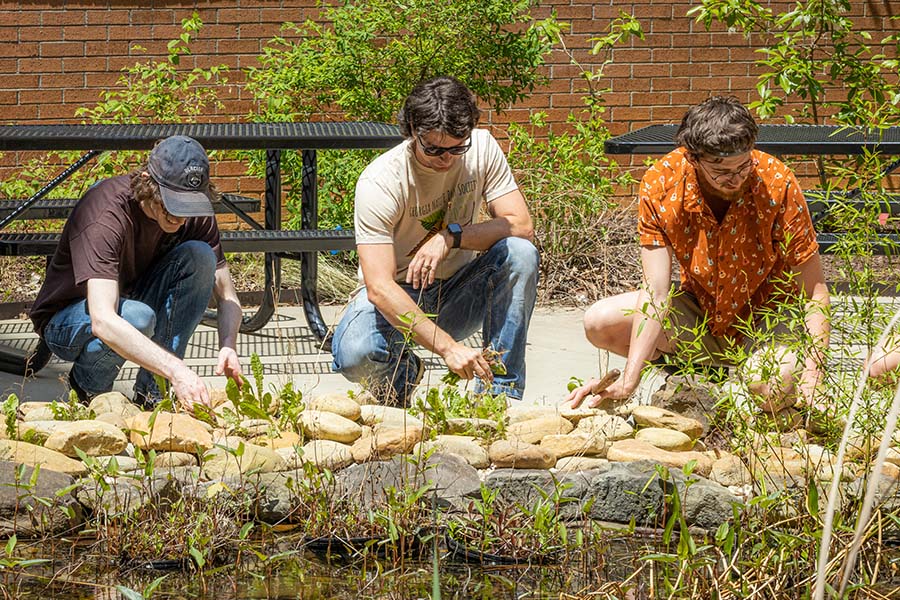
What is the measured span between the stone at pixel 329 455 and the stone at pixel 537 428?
486 millimetres

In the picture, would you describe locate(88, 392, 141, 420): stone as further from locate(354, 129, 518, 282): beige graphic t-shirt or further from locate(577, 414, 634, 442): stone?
locate(577, 414, 634, 442): stone

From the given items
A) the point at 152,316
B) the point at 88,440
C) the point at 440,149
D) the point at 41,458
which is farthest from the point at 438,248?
the point at 41,458

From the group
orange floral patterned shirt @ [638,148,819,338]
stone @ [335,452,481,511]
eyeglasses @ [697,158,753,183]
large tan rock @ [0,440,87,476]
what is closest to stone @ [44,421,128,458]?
large tan rock @ [0,440,87,476]

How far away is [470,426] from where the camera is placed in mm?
3273

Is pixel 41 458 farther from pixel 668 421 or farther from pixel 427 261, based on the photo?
pixel 668 421

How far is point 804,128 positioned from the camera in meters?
6.23

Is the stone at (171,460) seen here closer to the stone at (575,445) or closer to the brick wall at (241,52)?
the stone at (575,445)

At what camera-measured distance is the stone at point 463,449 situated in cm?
304

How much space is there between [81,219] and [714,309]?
2.03 metres

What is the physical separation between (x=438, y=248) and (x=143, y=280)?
1035mm

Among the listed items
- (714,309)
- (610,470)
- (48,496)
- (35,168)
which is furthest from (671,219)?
(35,168)

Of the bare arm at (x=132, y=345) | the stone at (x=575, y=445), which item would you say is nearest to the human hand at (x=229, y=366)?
the bare arm at (x=132, y=345)

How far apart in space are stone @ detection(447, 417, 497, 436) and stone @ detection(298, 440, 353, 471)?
0.35 metres

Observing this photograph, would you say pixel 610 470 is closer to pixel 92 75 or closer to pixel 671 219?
pixel 671 219
